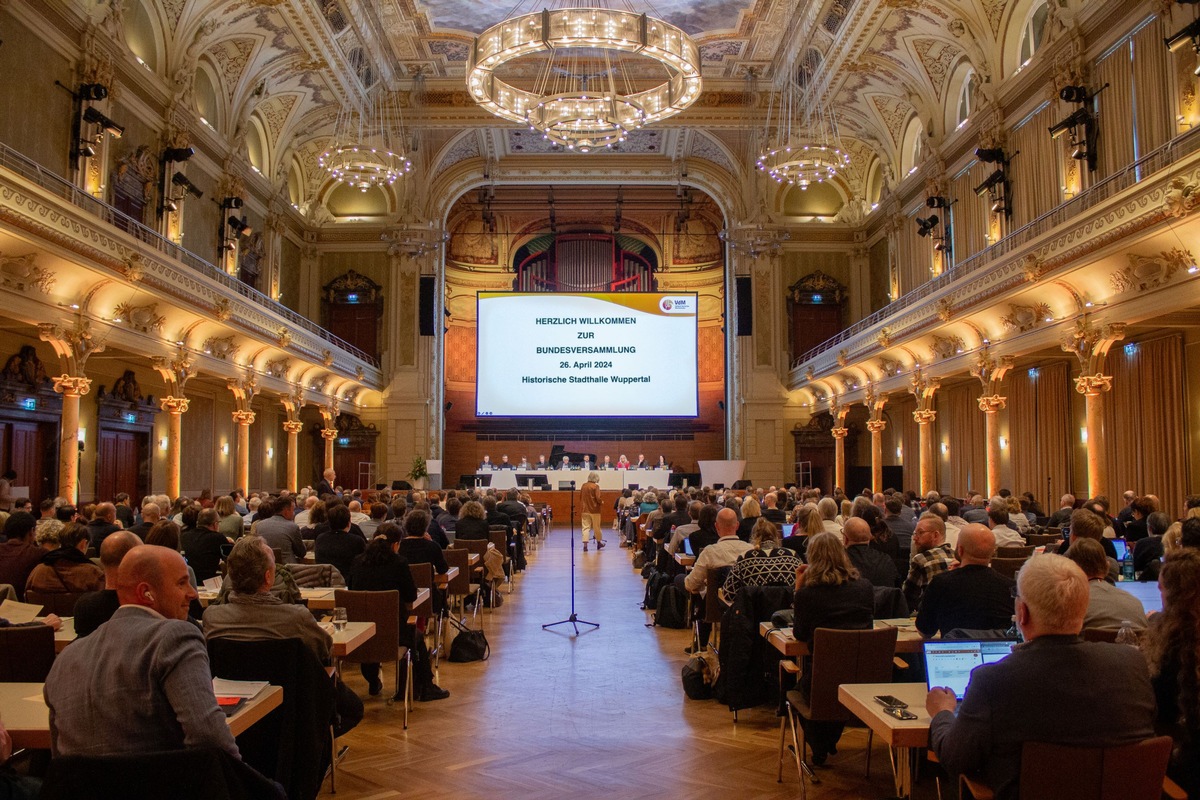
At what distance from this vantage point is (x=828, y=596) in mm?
4371

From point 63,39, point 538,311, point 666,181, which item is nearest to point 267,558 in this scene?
point 63,39

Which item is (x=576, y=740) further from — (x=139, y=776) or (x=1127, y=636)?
(x=139, y=776)

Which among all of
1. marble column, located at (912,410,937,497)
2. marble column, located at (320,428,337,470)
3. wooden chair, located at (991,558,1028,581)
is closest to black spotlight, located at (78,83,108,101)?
marble column, located at (320,428,337,470)

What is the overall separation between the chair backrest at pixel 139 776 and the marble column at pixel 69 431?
39.3ft

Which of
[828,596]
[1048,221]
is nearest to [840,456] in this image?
[1048,221]

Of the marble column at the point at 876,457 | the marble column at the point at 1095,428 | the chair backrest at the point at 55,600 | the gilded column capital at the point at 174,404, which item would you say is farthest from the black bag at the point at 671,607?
the marble column at the point at 876,457

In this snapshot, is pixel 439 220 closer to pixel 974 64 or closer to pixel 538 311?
pixel 538 311

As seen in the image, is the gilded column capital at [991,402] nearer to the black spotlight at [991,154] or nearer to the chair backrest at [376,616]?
the black spotlight at [991,154]

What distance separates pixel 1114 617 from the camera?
3367mm

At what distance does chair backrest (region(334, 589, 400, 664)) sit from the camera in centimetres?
527

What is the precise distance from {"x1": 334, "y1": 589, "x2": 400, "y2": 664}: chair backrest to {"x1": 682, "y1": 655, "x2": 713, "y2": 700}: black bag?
6.45 ft

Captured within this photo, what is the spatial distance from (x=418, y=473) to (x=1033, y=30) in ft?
58.0

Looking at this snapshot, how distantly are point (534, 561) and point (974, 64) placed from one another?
42.3ft

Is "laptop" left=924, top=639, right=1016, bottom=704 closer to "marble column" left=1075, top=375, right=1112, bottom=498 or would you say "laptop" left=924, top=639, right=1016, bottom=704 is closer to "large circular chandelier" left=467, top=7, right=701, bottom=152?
"large circular chandelier" left=467, top=7, right=701, bottom=152
